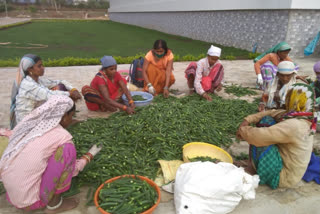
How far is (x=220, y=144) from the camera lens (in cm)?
308

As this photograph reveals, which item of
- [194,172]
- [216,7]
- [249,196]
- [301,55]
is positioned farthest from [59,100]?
[216,7]

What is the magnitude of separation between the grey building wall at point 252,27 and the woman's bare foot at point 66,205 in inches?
356

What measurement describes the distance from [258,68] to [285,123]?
3.33 m

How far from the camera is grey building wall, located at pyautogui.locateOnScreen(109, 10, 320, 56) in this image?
8734 mm

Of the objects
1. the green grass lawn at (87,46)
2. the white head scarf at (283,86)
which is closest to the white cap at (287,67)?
the white head scarf at (283,86)

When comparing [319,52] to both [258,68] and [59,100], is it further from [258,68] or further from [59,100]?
[59,100]

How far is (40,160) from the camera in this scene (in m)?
1.83

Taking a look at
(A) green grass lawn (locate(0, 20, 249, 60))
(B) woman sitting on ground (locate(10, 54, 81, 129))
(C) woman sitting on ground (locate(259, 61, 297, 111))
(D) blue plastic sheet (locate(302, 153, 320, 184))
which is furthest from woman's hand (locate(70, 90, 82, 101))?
(A) green grass lawn (locate(0, 20, 249, 60))

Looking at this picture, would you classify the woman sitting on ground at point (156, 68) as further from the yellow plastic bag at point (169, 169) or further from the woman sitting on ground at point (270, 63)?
the yellow plastic bag at point (169, 169)

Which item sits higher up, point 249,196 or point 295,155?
point 295,155

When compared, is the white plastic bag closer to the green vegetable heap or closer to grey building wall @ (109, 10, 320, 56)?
the green vegetable heap

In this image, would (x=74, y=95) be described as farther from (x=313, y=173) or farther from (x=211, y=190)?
(x=313, y=173)

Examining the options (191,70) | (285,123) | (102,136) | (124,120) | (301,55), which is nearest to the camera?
(285,123)

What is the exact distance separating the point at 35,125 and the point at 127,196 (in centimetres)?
92
